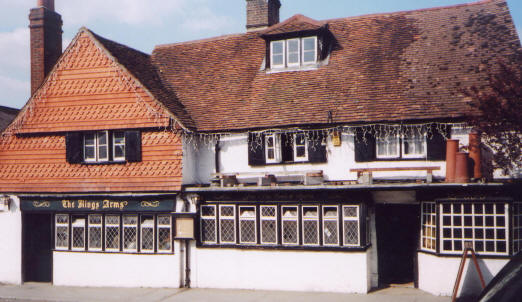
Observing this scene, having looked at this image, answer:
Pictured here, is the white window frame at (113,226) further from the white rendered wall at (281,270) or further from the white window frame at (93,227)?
the white rendered wall at (281,270)

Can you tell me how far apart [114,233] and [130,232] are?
1.99 ft

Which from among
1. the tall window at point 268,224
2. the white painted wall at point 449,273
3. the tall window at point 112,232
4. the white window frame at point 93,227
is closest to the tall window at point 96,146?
the white window frame at point 93,227

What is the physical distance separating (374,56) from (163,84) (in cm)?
770

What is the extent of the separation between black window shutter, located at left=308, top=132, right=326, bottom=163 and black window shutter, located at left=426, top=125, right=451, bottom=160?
3.11 meters

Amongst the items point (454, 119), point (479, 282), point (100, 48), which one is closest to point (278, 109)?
point (454, 119)

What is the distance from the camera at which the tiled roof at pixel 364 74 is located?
15492mm

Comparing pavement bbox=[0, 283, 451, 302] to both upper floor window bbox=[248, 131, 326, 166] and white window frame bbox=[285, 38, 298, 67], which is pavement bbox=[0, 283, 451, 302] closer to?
upper floor window bbox=[248, 131, 326, 166]

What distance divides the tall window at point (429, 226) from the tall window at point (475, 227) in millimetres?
273

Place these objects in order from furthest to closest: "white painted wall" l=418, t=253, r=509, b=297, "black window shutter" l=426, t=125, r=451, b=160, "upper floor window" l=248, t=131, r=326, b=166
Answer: "upper floor window" l=248, t=131, r=326, b=166 → "black window shutter" l=426, t=125, r=451, b=160 → "white painted wall" l=418, t=253, r=509, b=297

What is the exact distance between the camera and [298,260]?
15.1 metres

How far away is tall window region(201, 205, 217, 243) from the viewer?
1609 cm

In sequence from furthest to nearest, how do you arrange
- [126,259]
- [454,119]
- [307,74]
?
[307,74] → [126,259] → [454,119]

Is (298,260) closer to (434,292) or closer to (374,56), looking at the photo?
(434,292)

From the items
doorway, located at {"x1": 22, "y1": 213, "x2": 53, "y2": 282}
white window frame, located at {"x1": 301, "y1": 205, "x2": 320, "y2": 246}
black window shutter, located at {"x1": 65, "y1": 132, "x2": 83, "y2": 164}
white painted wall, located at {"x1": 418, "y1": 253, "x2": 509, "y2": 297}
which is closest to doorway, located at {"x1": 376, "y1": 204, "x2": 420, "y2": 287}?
white painted wall, located at {"x1": 418, "y1": 253, "x2": 509, "y2": 297}
